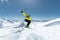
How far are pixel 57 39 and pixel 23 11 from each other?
1253cm

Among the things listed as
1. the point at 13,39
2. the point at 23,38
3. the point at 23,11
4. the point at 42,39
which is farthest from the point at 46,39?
the point at 23,11

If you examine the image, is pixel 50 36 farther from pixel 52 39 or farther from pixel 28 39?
pixel 28 39

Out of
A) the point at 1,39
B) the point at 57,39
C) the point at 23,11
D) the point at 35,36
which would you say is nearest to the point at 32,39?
the point at 35,36

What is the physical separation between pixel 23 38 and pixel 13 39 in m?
1.96

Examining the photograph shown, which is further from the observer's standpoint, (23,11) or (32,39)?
(23,11)

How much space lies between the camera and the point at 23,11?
2489cm

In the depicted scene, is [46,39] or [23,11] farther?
[23,11]

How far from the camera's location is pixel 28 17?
1027 inches

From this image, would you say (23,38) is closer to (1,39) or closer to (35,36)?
(35,36)

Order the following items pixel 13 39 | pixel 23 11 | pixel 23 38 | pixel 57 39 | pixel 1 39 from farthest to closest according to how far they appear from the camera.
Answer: pixel 23 11
pixel 1 39
pixel 13 39
pixel 23 38
pixel 57 39

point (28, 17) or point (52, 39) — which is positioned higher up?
point (28, 17)

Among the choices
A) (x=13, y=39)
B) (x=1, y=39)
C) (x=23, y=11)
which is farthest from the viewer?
(x=23, y=11)

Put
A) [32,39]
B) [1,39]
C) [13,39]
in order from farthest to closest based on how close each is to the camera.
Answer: [1,39] → [13,39] → [32,39]

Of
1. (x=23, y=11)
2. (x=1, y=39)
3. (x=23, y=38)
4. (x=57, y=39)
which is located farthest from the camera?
(x=23, y=11)
